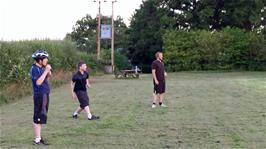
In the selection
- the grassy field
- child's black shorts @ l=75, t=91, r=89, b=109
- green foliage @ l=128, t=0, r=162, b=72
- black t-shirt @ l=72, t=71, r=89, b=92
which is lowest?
the grassy field

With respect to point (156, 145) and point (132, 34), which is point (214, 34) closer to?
point (132, 34)

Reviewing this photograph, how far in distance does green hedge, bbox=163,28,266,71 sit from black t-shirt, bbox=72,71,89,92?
39556 mm

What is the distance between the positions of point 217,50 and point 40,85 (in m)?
44.0

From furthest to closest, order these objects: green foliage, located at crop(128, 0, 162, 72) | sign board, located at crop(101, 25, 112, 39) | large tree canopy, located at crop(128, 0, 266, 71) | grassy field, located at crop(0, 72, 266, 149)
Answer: green foliage, located at crop(128, 0, 162, 72) < large tree canopy, located at crop(128, 0, 266, 71) < sign board, located at crop(101, 25, 112, 39) < grassy field, located at crop(0, 72, 266, 149)

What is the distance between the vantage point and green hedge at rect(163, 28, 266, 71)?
51.8 m

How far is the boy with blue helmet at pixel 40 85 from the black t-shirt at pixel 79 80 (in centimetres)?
359

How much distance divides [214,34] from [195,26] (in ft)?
19.6

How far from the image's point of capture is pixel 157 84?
16.0m

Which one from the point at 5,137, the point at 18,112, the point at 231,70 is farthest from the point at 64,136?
the point at 231,70

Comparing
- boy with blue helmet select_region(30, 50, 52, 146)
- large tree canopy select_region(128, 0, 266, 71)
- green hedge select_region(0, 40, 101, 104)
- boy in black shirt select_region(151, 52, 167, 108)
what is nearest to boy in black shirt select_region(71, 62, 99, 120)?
boy in black shirt select_region(151, 52, 167, 108)

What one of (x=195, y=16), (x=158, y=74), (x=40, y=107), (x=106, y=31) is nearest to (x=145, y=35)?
(x=195, y=16)

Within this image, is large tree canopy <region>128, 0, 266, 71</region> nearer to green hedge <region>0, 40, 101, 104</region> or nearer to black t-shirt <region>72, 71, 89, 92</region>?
green hedge <region>0, 40, 101, 104</region>

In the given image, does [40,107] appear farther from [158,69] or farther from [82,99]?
[158,69]

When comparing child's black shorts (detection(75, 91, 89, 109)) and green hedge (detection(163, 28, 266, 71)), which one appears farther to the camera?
green hedge (detection(163, 28, 266, 71))
